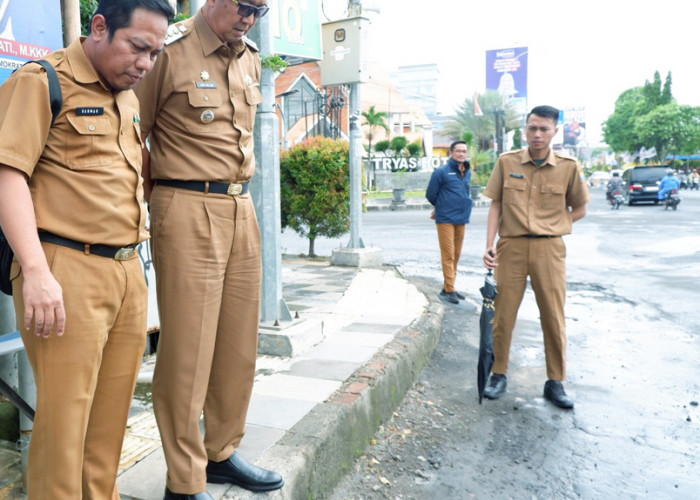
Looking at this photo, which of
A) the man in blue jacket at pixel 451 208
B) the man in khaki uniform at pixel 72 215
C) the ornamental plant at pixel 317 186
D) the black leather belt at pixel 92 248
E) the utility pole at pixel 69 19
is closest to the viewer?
the man in khaki uniform at pixel 72 215

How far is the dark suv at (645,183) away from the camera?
2608 cm

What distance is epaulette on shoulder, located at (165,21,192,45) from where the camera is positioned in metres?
2.40

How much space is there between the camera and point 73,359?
1.83 meters

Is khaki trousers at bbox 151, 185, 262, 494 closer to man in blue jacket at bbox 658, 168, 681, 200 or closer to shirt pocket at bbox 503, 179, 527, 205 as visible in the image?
shirt pocket at bbox 503, 179, 527, 205

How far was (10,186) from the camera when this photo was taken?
1711mm

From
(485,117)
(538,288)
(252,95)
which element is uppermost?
(485,117)

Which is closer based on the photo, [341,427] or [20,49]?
[20,49]

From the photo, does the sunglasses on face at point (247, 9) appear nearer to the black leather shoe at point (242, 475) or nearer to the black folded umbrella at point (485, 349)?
the black leather shoe at point (242, 475)

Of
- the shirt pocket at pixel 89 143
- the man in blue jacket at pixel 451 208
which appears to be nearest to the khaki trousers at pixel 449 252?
the man in blue jacket at pixel 451 208

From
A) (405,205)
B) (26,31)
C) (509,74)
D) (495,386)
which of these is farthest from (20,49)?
(509,74)

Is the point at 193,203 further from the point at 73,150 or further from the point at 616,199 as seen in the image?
the point at 616,199

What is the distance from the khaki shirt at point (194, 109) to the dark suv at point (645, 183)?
1058 inches

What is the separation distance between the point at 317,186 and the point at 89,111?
8257 mm

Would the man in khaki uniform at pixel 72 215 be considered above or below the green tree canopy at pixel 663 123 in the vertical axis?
below
